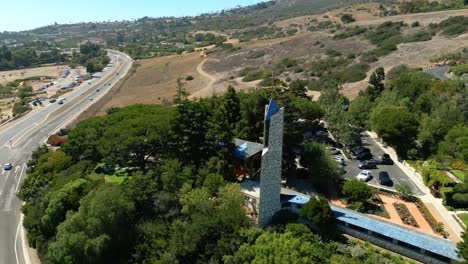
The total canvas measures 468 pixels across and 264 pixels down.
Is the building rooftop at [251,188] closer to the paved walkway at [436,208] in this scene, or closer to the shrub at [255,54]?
the paved walkway at [436,208]

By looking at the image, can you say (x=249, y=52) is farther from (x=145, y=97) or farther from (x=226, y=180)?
(x=226, y=180)

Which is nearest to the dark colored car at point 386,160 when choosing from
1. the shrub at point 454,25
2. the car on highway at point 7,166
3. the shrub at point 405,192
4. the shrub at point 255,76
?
the shrub at point 405,192

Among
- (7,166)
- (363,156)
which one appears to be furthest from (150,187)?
(7,166)

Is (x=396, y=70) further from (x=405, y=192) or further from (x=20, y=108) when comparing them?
(x=20, y=108)

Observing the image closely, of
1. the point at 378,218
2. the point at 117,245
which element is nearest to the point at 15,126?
the point at 117,245

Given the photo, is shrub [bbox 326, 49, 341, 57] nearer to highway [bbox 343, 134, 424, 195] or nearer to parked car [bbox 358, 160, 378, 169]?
highway [bbox 343, 134, 424, 195]

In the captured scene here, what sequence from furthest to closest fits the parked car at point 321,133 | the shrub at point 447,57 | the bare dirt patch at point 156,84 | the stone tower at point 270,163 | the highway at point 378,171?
the bare dirt patch at point 156,84
the shrub at point 447,57
the parked car at point 321,133
the highway at point 378,171
the stone tower at point 270,163

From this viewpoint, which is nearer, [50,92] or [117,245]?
[117,245]
